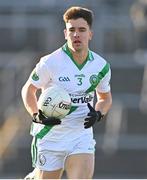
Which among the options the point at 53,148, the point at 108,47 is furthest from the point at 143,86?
the point at 53,148

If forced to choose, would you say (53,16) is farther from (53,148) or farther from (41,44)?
(53,148)

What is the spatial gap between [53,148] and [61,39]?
40.6 feet

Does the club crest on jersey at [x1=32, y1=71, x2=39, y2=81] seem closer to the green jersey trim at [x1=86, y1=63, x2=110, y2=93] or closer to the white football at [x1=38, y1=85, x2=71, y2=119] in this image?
the white football at [x1=38, y1=85, x2=71, y2=119]

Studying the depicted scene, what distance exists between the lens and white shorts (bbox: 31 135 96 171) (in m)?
6.44

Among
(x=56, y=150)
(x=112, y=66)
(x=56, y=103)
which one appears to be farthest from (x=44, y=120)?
(x=112, y=66)

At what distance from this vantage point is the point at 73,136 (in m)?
6.46

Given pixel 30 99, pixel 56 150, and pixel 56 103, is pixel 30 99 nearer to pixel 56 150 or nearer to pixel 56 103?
pixel 56 103

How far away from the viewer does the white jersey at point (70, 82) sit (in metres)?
6.41

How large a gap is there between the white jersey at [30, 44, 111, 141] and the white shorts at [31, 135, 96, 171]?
0.05 metres

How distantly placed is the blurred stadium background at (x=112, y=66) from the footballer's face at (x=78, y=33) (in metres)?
10.2

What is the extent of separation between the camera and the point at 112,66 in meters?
18.4

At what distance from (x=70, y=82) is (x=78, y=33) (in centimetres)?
40

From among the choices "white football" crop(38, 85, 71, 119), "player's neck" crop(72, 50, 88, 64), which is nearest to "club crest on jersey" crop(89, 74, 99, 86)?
"player's neck" crop(72, 50, 88, 64)

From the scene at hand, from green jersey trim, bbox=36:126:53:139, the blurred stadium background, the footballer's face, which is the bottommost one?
the blurred stadium background
